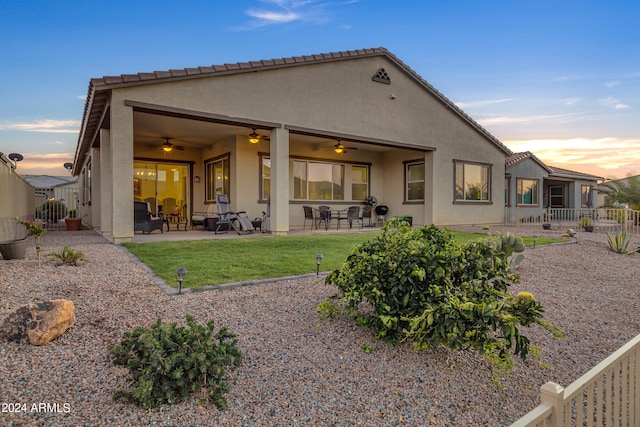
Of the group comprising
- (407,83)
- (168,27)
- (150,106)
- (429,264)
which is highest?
(168,27)

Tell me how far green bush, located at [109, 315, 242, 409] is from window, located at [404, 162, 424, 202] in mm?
12213

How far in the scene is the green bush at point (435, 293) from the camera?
2.44 m

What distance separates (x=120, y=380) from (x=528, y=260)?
23.7ft

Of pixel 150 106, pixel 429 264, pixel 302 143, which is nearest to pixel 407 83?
pixel 302 143

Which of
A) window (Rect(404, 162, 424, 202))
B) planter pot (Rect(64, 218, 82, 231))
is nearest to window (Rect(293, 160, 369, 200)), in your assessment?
window (Rect(404, 162, 424, 202))

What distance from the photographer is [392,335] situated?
2.91 m

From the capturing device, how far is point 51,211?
1477cm

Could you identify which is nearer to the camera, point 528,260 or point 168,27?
point 528,260

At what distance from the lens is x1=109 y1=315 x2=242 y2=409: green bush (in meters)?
2.14

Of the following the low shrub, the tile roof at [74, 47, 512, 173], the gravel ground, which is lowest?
the gravel ground

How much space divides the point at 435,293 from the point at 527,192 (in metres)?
19.9

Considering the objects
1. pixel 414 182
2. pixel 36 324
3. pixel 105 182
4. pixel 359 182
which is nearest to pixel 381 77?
pixel 359 182

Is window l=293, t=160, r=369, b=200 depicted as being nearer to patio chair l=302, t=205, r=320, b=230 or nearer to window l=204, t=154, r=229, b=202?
patio chair l=302, t=205, r=320, b=230

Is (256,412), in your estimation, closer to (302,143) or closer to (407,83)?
(302,143)
